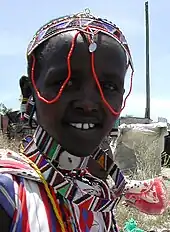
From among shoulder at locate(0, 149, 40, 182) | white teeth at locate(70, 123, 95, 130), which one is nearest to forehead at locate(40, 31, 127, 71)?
white teeth at locate(70, 123, 95, 130)

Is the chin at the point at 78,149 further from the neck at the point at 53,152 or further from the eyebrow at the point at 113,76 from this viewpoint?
the eyebrow at the point at 113,76

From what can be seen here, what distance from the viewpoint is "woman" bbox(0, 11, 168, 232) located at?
1097 mm

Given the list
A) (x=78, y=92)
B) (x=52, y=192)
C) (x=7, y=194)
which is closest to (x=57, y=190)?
(x=52, y=192)

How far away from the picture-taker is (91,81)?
3.65 feet

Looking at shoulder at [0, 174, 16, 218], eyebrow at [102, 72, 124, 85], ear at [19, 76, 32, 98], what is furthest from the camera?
ear at [19, 76, 32, 98]

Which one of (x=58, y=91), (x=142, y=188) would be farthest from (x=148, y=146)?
(x=58, y=91)

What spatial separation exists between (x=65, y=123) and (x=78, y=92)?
0.25 feet

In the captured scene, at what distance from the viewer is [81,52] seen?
3.66ft

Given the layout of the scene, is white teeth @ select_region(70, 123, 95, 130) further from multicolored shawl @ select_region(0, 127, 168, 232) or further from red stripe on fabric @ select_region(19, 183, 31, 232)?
red stripe on fabric @ select_region(19, 183, 31, 232)

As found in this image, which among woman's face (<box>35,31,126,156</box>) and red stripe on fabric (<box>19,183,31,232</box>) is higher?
woman's face (<box>35,31,126,156</box>)

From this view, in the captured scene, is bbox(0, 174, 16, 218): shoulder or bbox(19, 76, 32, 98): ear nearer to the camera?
bbox(0, 174, 16, 218): shoulder

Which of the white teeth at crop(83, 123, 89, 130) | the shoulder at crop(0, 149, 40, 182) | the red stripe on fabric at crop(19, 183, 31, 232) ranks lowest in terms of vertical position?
the red stripe on fabric at crop(19, 183, 31, 232)

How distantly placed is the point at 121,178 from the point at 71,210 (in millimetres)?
226

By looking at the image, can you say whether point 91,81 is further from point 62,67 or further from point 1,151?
point 1,151
